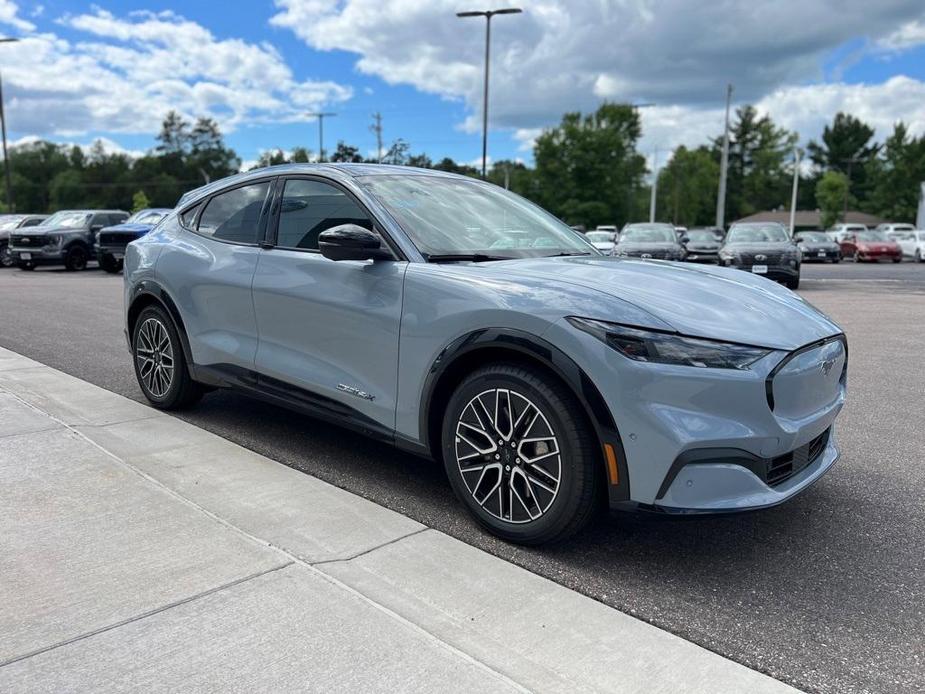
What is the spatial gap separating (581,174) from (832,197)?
1162 inches

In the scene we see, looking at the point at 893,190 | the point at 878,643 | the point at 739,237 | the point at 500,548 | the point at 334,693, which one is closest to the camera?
the point at 334,693

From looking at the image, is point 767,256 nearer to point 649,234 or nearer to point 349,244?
point 649,234

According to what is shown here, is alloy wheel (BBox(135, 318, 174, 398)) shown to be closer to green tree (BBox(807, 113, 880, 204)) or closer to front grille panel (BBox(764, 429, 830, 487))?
front grille panel (BBox(764, 429, 830, 487))

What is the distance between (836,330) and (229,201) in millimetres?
3590

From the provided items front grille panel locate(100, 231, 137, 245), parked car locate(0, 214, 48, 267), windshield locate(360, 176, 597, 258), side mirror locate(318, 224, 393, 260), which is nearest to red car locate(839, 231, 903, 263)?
front grille panel locate(100, 231, 137, 245)

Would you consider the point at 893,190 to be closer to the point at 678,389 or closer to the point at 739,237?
the point at 739,237

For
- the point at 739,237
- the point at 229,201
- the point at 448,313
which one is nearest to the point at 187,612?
the point at 448,313

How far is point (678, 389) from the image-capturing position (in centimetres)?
267

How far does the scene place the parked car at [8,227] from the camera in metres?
22.5

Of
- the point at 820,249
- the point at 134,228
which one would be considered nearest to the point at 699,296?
the point at 134,228

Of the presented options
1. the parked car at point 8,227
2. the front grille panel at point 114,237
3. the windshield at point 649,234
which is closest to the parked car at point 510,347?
the windshield at point 649,234

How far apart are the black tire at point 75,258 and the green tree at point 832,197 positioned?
79.8m

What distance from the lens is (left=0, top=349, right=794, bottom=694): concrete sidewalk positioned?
2.23 metres

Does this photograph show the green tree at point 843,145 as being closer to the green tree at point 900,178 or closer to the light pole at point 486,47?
the green tree at point 900,178
